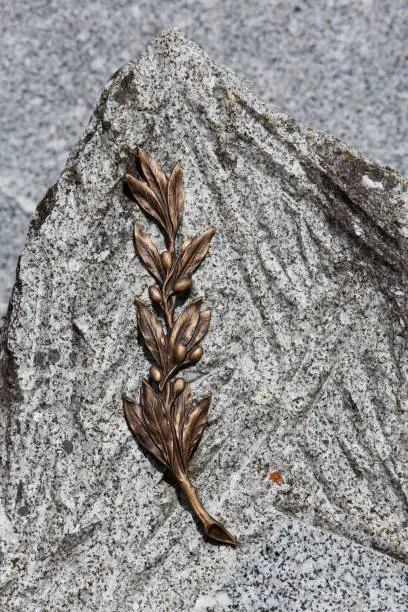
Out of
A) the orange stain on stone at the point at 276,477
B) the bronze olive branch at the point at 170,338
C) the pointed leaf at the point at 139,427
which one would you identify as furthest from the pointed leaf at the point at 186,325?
the orange stain on stone at the point at 276,477

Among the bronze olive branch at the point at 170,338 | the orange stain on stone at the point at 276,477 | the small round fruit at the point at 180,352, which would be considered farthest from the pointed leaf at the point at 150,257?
the orange stain on stone at the point at 276,477

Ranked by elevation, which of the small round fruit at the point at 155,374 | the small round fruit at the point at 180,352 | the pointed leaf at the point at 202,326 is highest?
the pointed leaf at the point at 202,326

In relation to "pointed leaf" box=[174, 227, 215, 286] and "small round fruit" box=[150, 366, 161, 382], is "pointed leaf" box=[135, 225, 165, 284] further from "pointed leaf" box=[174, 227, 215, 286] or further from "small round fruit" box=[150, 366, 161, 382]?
"small round fruit" box=[150, 366, 161, 382]

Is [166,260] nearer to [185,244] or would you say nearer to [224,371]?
[185,244]

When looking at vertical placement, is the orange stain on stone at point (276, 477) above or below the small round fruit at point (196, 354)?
below

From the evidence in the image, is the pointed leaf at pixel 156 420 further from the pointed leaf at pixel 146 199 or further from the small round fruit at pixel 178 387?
the pointed leaf at pixel 146 199
